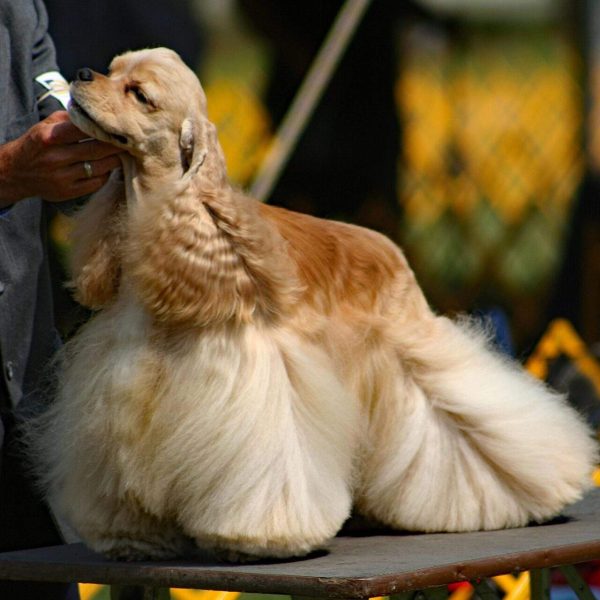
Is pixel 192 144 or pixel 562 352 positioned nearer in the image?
pixel 192 144

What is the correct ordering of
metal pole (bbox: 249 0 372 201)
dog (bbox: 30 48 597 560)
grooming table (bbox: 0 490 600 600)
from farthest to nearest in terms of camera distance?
metal pole (bbox: 249 0 372 201) < dog (bbox: 30 48 597 560) < grooming table (bbox: 0 490 600 600)

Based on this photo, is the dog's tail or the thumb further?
the dog's tail

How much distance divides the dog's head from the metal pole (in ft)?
7.67

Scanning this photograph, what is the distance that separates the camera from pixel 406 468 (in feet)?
9.05

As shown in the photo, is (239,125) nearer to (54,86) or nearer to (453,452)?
(54,86)

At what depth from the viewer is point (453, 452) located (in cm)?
281

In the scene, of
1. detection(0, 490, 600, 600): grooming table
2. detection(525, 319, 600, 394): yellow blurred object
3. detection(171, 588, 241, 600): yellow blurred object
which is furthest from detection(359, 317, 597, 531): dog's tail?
detection(525, 319, 600, 394): yellow blurred object

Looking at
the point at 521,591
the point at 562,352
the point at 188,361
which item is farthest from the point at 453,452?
the point at 562,352

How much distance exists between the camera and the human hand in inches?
97.0

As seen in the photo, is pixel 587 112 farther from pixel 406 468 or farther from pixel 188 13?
pixel 406 468

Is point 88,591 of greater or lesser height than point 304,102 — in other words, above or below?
below

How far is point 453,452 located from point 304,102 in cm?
234

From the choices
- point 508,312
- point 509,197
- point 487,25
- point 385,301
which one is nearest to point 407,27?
point 487,25

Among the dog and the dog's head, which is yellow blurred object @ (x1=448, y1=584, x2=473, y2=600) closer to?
the dog
